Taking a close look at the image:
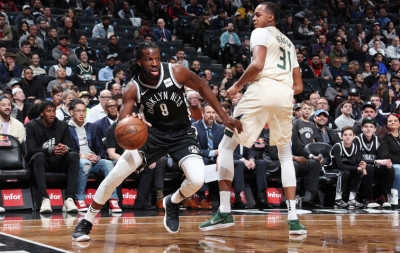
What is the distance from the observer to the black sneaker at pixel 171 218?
591cm

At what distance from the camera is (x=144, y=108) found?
577 centimetres

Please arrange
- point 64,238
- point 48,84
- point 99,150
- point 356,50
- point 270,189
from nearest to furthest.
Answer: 1. point 64,238
2. point 99,150
3. point 270,189
4. point 48,84
5. point 356,50

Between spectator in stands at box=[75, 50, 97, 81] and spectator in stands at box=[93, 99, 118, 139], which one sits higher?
spectator in stands at box=[75, 50, 97, 81]

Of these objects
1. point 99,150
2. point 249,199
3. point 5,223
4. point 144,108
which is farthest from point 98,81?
point 144,108

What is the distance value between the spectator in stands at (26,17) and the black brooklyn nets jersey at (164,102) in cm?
976

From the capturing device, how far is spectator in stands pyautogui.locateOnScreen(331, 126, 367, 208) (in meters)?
10.2

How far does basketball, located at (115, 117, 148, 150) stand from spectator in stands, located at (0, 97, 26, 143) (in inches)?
181

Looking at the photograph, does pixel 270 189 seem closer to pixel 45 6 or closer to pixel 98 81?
pixel 98 81

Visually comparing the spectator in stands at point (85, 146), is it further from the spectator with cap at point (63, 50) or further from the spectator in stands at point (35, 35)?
the spectator in stands at point (35, 35)

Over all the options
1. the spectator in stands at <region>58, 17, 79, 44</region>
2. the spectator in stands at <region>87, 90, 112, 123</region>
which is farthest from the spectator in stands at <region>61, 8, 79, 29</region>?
the spectator in stands at <region>87, 90, 112, 123</region>

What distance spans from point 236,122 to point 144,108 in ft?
2.63

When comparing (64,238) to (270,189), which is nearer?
(64,238)

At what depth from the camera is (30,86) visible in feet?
39.6

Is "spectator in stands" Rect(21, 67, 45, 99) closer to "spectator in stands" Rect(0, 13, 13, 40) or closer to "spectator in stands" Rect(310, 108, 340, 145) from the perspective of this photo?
"spectator in stands" Rect(0, 13, 13, 40)
